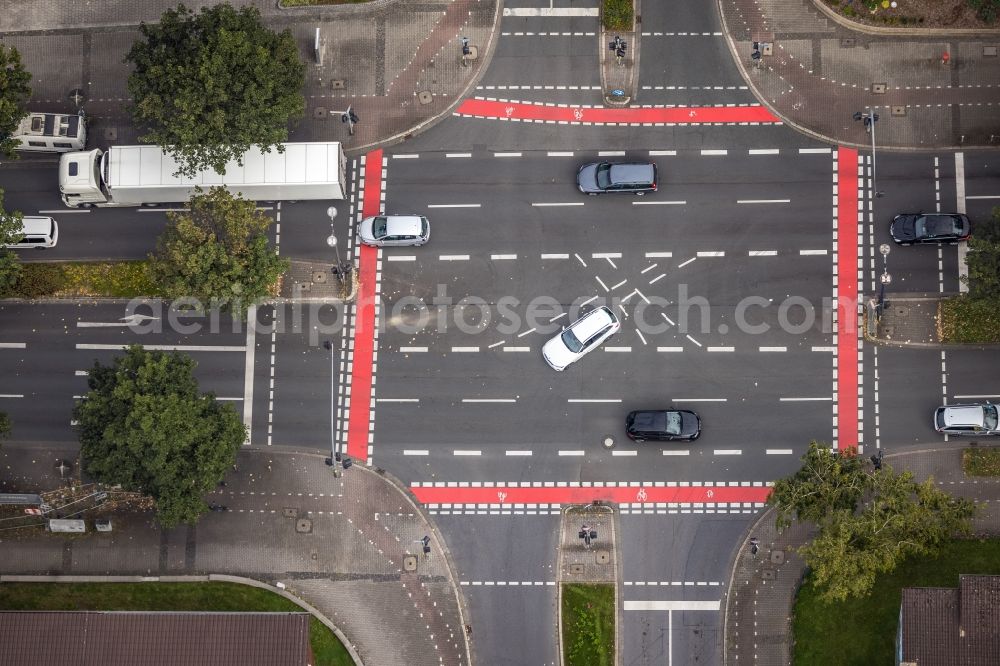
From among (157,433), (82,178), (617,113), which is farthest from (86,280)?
(617,113)

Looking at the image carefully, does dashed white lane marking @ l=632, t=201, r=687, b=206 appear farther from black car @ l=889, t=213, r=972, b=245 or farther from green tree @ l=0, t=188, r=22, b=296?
green tree @ l=0, t=188, r=22, b=296

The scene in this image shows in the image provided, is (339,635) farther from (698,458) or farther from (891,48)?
(891,48)

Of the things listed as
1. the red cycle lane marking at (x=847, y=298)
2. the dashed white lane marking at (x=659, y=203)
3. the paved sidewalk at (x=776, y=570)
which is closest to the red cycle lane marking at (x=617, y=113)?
the dashed white lane marking at (x=659, y=203)

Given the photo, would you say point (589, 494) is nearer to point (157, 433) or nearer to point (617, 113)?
point (617, 113)

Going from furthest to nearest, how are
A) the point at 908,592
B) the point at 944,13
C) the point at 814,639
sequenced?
the point at 944,13, the point at 814,639, the point at 908,592

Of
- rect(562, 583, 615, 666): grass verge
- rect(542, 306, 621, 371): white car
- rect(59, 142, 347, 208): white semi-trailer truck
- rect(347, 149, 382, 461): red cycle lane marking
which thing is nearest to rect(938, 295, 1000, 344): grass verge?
rect(542, 306, 621, 371): white car

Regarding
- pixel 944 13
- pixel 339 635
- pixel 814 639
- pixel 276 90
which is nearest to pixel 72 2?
pixel 276 90
